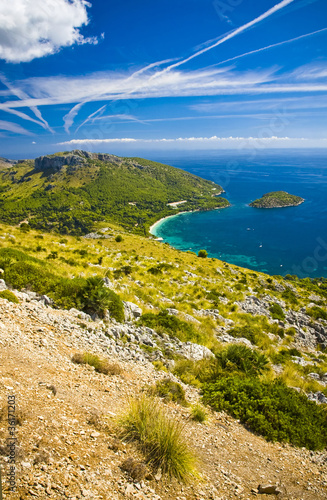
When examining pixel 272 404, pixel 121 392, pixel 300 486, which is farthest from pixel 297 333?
pixel 121 392

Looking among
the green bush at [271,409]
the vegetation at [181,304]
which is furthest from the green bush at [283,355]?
the green bush at [271,409]

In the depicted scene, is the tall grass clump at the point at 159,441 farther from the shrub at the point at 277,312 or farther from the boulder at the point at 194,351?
the shrub at the point at 277,312

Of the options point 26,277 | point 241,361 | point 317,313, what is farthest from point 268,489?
point 317,313

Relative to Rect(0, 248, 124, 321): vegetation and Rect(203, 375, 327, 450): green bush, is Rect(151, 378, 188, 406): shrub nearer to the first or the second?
Rect(203, 375, 327, 450): green bush

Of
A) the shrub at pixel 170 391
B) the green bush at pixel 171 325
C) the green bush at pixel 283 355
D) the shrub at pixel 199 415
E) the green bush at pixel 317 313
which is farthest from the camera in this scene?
the green bush at pixel 317 313

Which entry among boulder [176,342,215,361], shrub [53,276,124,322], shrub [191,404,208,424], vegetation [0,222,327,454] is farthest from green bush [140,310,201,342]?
shrub [191,404,208,424]

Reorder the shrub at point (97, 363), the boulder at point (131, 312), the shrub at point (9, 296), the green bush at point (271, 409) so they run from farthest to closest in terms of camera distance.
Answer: the boulder at point (131, 312) → the shrub at point (9, 296) → the shrub at point (97, 363) → the green bush at point (271, 409)

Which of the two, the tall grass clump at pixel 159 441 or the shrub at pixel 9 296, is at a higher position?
the shrub at pixel 9 296

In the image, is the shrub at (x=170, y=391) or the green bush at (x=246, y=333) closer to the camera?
the shrub at (x=170, y=391)

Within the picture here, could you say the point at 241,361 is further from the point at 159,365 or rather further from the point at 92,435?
the point at 92,435
